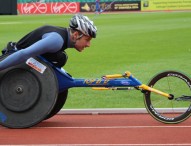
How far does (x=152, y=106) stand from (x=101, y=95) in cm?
268

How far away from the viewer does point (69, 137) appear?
261 inches

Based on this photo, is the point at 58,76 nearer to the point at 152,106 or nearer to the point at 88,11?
the point at 152,106

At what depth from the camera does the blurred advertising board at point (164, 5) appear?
198ft

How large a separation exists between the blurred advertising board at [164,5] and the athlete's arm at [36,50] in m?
54.1

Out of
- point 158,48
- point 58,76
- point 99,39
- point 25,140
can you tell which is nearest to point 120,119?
point 58,76

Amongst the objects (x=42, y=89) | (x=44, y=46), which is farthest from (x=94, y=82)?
(x=44, y=46)

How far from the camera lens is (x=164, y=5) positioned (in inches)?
2408

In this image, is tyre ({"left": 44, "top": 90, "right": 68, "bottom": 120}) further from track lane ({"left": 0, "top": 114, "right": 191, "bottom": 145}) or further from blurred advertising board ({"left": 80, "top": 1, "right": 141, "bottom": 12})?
blurred advertising board ({"left": 80, "top": 1, "right": 141, "bottom": 12})

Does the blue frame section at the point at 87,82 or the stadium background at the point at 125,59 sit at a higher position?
the blue frame section at the point at 87,82

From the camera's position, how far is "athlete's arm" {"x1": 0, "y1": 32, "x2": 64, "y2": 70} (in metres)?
6.89

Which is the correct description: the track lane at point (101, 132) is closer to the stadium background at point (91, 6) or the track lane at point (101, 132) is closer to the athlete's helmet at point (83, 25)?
the athlete's helmet at point (83, 25)

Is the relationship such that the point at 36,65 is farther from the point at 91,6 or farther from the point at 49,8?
the point at 49,8

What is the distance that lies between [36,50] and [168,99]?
182 cm

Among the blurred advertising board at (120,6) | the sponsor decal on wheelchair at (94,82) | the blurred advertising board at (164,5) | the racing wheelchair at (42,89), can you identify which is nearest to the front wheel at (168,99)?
the racing wheelchair at (42,89)
